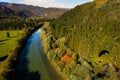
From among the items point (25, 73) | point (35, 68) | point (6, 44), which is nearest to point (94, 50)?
point (35, 68)

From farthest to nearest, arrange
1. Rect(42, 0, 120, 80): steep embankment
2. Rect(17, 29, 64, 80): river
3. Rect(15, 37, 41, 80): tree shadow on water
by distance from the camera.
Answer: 1. Rect(17, 29, 64, 80): river
2. Rect(15, 37, 41, 80): tree shadow on water
3. Rect(42, 0, 120, 80): steep embankment

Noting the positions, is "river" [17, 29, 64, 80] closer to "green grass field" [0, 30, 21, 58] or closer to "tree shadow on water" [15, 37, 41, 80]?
"tree shadow on water" [15, 37, 41, 80]

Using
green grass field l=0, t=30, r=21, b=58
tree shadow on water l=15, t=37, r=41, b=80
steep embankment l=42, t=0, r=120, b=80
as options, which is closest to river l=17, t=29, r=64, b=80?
tree shadow on water l=15, t=37, r=41, b=80

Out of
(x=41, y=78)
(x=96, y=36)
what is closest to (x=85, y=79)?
(x=41, y=78)

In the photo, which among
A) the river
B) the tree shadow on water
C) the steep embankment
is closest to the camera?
the steep embankment

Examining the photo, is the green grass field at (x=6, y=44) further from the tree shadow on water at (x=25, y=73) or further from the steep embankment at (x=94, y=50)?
the steep embankment at (x=94, y=50)

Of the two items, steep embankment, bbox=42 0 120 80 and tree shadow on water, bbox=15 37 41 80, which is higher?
steep embankment, bbox=42 0 120 80

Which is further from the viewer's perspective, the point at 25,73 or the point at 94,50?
the point at 94,50

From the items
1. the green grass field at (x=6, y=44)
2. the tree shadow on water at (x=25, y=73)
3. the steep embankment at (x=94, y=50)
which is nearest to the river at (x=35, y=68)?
the tree shadow on water at (x=25, y=73)

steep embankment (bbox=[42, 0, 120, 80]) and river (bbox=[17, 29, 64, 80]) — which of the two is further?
river (bbox=[17, 29, 64, 80])

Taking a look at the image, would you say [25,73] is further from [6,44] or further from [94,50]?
[6,44]

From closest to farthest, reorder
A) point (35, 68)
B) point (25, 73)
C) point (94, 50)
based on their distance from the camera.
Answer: point (25, 73)
point (35, 68)
point (94, 50)

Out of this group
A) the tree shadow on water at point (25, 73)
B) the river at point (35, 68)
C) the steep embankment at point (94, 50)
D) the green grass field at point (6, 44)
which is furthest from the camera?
the green grass field at point (6, 44)

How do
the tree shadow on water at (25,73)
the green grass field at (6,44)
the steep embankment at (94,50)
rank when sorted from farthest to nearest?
the green grass field at (6,44) < the tree shadow on water at (25,73) < the steep embankment at (94,50)
